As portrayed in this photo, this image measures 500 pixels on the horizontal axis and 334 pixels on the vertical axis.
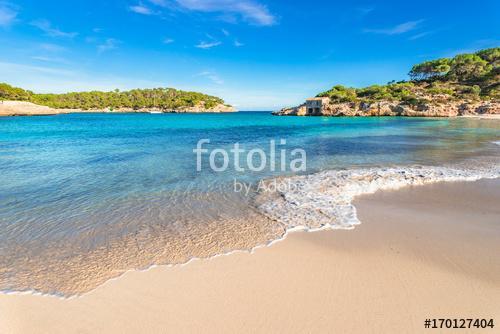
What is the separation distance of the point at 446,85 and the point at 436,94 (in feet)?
58.2

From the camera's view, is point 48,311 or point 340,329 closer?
point 340,329

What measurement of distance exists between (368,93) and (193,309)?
348ft

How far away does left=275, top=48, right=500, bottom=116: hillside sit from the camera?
222 feet

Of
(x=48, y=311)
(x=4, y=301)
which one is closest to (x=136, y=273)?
(x=48, y=311)

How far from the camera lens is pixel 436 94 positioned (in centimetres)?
7700

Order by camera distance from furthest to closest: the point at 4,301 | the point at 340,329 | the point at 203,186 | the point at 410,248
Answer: the point at 203,186
the point at 410,248
the point at 4,301
the point at 340,329

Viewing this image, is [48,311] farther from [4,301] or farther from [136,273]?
[136,273]

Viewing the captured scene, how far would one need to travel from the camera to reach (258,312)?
3.18 meters

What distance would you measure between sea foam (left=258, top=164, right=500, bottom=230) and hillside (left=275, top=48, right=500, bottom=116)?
72436mm
